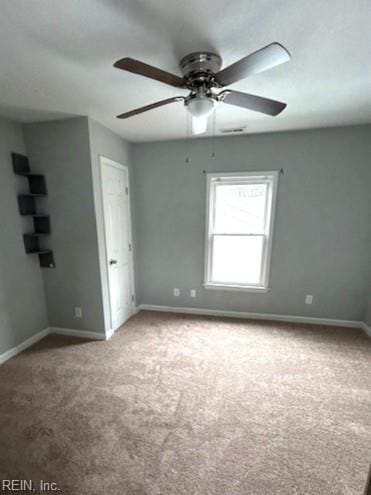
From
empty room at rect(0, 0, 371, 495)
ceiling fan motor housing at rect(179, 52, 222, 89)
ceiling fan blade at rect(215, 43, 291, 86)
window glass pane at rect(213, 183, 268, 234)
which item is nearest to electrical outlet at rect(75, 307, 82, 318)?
empty room at rect(0, 0, 371, 495)

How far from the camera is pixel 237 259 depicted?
10.6ft

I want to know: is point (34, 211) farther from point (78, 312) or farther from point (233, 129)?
point (233, 129)

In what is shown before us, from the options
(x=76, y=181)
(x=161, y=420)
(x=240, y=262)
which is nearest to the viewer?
(x=161, y=420)

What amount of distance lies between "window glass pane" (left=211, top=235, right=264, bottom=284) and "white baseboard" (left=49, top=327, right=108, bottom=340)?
1.74m

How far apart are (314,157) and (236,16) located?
2147 mm

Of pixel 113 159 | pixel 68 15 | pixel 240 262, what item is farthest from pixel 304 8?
pixel 240 262

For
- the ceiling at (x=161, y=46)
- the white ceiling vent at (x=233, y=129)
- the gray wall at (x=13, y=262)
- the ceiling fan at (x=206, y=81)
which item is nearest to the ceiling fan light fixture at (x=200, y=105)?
the ceiling fan at (x=206, y=81)

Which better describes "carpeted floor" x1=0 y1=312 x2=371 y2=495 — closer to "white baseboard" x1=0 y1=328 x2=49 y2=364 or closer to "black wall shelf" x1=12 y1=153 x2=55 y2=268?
"white baseboard" x1=0 y1=328 x2=49 y2=364

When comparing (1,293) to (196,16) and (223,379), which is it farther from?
(196,16)

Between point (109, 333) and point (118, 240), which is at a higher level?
point (118, 240)

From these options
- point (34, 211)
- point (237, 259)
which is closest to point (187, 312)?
point (237, 259)

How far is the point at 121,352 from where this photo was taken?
2.47 metres

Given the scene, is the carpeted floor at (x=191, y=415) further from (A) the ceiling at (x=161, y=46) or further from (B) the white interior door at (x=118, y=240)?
(A) the ceiling at (x=161, y=46)

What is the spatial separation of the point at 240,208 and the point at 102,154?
6.29 ft
